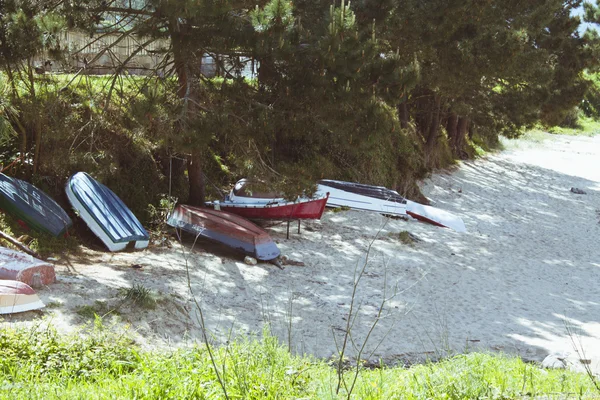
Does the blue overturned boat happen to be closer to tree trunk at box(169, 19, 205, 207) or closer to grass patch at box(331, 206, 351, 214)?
tree trunk at box(169, 19, 205, 207)

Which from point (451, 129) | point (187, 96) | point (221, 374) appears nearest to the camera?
point (221, 374)

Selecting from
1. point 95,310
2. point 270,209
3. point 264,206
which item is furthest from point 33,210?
point 270,209

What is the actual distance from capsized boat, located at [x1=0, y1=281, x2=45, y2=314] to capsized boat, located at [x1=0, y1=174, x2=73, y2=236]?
3472mm

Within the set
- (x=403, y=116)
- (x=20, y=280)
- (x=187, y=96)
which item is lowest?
(x=20, y=280)

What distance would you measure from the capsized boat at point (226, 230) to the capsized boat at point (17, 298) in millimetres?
4258

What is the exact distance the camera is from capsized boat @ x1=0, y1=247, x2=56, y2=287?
25.0 ft

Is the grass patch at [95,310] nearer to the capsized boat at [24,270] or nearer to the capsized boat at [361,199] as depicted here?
the capsized boat at [24,270]

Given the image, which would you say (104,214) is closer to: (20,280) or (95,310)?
(20,280)

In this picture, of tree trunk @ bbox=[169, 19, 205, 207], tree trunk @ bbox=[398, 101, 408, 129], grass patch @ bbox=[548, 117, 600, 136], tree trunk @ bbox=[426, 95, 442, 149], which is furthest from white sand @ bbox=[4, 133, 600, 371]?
grass patch @ bbox=[548, 117, 600, 136]

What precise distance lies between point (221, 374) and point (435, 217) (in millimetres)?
11739

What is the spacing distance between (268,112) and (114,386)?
260 inches

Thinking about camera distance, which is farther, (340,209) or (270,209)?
(340,209)

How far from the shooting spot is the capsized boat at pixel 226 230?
11.2m

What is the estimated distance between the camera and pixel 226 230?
1148 cm
